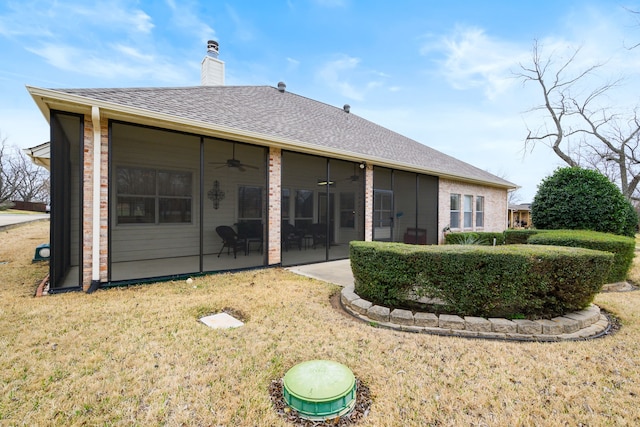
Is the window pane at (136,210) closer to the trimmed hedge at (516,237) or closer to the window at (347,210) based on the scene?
the window at (347,210)

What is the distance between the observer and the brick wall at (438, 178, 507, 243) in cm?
1141

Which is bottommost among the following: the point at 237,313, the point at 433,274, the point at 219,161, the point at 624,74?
the point at 237,313

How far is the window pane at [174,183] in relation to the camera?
846 centimetres

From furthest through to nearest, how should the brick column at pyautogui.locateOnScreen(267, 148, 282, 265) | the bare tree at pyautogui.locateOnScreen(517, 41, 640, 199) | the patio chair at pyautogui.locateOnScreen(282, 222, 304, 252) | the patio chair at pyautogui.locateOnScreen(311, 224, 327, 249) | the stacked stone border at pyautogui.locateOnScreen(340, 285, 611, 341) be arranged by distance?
the bare tree at pyautogui.locateOnScreen(517, 41, 640, 199)
the patio chair at pyautogui.locateOnScreen(311, 224, 327, 249)
the patio chair at pyautogui.locateOnScreen(282, 222, 304, 252)
the brick column at pyautogui.locateOnScreen(267, 148, 282, 265)
the stacked stone border at pyautogui.locateOnScreen(340, 285, 611, 341)

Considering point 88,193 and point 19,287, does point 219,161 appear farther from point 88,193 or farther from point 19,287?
point 19,287

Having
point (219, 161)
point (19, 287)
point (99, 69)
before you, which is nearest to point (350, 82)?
point (219, 161)

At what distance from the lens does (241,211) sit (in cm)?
981

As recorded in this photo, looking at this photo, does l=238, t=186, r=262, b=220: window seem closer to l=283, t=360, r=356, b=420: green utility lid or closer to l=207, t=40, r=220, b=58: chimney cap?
l=207, t=40, r=220, b=58: chimney cap

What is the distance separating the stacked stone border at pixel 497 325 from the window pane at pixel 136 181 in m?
7.32

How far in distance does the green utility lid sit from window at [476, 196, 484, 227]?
13.0m

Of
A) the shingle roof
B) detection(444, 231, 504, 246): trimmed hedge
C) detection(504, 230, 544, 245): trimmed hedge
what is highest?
the shingle roof

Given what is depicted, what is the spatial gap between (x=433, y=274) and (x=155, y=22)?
36.3 ft

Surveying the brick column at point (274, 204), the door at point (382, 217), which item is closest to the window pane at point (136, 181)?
the brick column at point (274, 204)

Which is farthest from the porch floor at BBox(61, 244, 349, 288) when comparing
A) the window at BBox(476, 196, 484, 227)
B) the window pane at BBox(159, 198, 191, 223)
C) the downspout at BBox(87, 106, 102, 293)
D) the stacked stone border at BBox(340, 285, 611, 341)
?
the window at BBox(476, 196, 484, 227)
